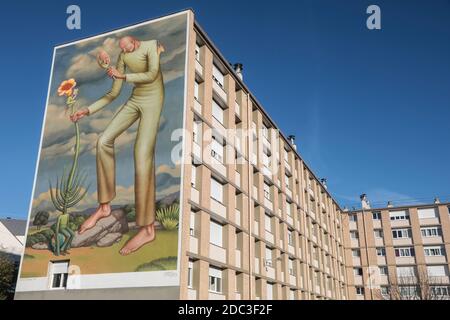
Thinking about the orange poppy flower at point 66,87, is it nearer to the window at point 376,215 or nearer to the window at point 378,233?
the window at point 376,215

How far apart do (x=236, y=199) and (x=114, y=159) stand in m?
8.10

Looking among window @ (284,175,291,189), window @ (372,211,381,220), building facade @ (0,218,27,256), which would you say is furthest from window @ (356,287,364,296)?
building facade @ (0,218,27,256)

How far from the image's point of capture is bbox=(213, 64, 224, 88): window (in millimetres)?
26031

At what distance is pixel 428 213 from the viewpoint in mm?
50438

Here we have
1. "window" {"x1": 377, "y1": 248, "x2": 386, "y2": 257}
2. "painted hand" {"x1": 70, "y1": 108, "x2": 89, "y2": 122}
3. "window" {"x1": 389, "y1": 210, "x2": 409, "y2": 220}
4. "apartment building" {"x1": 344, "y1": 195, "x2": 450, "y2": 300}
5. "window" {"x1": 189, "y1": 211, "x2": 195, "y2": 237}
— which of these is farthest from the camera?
"window" {"x1": 389, "y1": 210, "x2": 409, "y2": 220}

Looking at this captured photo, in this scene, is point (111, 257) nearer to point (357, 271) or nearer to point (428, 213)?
point (357, 271)

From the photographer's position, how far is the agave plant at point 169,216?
1893 centimetres

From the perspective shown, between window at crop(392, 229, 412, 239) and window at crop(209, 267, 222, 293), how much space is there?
34826mm

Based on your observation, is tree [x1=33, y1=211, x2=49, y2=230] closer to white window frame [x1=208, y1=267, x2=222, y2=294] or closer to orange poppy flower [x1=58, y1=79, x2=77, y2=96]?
orange poppy flower [x1=58, y1=79, x2=77, y2=96]

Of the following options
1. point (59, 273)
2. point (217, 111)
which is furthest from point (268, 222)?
point (59, 273)

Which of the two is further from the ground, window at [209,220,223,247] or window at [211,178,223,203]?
window at [211,178,223,203]

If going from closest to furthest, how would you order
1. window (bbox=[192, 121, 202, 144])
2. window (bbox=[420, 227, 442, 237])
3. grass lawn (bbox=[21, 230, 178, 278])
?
grass lawn (bbox=[21, 230, 178, 278]), window (bbox=[192, 121, 202, 144]), window (bbox=[420, 227, 442, 237])

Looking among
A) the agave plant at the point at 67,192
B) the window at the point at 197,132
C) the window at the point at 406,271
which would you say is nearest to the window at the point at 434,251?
the window at the point at 406,271

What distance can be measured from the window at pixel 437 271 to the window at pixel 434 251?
133 centimetres
